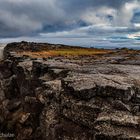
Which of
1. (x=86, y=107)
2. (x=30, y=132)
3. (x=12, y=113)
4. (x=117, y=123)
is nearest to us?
(x=117, y=123)

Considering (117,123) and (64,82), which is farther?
(64,82)

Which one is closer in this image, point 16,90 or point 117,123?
point 117,123

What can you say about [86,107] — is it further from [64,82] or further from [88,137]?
[64,82]

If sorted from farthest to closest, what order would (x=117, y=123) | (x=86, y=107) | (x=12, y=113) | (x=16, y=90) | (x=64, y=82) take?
(x=16, y=90) < (x=12, y=113) < (x=64, y=82) < (x=86, y=107) < (x=117, y=123)

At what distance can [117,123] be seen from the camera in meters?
23.8

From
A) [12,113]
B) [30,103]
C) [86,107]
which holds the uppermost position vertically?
[86,107]

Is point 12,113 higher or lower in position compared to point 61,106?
lower

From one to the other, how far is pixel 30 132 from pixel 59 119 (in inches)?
247

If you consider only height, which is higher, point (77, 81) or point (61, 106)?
point (77, 81)

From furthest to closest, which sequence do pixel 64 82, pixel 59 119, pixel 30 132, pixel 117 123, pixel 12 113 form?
pixel 12 113 → pixel 30 132 → pixel 64 82 → pixel 59 119 → pixel 117 123

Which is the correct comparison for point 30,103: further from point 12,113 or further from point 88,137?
point 88,137

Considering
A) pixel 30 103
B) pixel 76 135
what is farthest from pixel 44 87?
pixel 76 135

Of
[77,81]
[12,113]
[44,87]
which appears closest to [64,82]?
[77,81]

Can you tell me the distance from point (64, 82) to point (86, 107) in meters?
4.98
